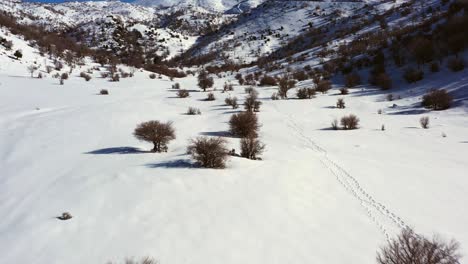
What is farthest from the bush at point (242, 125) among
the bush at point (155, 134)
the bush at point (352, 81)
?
the bush at point (352, 81)

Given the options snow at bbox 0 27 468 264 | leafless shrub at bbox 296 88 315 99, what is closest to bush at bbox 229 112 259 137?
snow at bbox 0 27 468 264

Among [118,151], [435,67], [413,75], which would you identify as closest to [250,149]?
[118,151]

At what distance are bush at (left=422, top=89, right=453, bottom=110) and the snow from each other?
212 centimetres

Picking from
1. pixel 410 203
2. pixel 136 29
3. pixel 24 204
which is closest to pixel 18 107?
pixel 24 204

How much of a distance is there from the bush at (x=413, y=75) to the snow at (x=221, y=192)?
7.47 m

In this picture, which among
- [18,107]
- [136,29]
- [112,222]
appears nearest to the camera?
[112,222]

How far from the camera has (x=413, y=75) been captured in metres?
18.9

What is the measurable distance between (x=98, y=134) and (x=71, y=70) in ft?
60.7

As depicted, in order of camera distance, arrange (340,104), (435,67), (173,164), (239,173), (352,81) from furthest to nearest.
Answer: (352,81), (435,67), (340,104), (173,164), (239,173)

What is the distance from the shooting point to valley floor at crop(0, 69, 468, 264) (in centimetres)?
419

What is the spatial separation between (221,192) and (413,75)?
1739 centimetres

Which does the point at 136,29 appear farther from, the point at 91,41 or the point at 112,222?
the point at 112,222

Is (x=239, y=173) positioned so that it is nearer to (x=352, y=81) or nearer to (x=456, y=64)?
(x=456, y=64)

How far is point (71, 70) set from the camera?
83.7 feet
